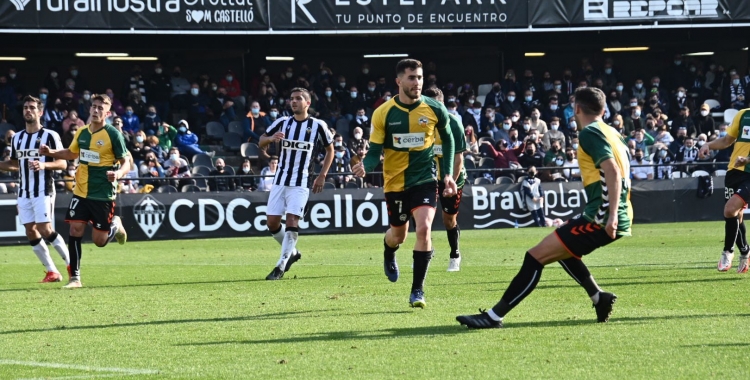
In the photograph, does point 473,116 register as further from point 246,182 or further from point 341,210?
point 246,182

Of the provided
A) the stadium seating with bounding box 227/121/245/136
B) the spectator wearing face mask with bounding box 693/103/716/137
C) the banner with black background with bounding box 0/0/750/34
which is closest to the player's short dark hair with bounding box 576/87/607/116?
the banner with black background with bounding box 0/0/750/34

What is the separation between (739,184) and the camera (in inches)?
497

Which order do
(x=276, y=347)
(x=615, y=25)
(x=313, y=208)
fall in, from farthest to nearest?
(x=615, y=25), (x=313, y=208), (x=276, y=347)

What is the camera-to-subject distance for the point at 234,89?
105 ft

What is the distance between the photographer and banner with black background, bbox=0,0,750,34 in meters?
28.1

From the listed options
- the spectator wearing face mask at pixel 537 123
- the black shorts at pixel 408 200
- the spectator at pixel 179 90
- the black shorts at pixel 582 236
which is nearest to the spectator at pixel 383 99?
the spectator wearing face mask at pixel 537 123

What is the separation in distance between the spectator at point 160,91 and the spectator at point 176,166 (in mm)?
4416

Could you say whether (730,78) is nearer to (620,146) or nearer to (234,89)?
(234,89)

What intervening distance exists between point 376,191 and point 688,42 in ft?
60.1

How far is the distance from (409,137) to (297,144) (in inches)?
164

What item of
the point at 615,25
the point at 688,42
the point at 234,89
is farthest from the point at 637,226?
the point at 688,42

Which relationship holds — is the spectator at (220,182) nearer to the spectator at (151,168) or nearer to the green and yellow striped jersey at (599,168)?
the spectator at (151,168)

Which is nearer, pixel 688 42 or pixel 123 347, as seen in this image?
pixel 123 347

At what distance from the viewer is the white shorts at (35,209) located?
13609 millimetres
